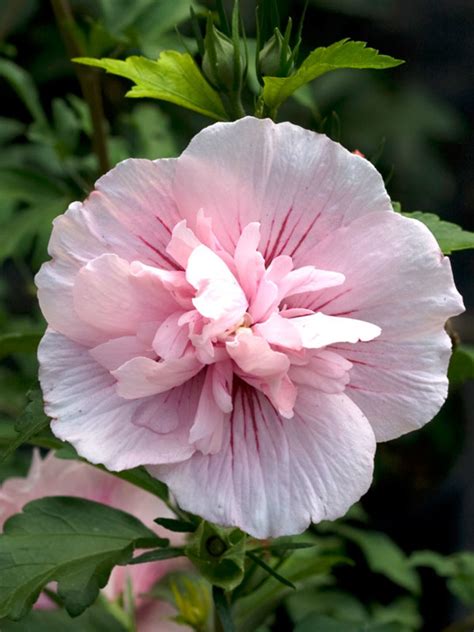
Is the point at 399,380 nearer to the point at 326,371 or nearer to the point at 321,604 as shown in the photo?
the point at 326,371

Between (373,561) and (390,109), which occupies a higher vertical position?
(373,561)

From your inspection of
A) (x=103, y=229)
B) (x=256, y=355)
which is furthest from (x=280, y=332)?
(x=103, y=229)

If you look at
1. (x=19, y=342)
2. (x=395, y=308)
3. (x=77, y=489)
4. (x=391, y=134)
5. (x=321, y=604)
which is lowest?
(x=391, y=134)

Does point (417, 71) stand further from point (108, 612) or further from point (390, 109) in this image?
point (108, 612)

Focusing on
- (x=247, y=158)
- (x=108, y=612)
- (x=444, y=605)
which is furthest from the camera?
(x=444, y=605)

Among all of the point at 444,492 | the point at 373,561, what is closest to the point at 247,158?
the point at 373,561

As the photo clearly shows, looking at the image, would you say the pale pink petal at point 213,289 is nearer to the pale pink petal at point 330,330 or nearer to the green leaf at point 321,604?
the pale pink petal at point 330,330
